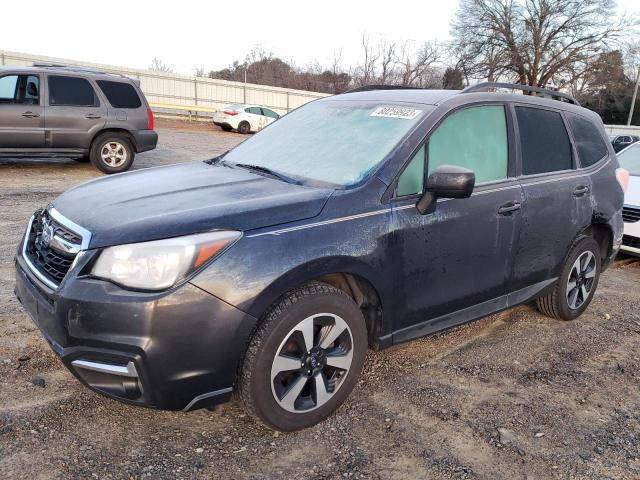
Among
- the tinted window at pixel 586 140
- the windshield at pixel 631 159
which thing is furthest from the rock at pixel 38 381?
the windshield at pixel 631 159

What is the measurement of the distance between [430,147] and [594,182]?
75.3 inches

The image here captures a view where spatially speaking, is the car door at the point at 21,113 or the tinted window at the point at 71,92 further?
the tinted window at the point at 71,92

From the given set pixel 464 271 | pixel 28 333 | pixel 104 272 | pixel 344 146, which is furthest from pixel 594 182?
pixel 28 333

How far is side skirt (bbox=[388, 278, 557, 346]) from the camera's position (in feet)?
10.4

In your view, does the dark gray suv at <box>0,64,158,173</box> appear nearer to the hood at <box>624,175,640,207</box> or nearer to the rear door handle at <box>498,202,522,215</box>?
the hood at <box>624,175,640,207</box>

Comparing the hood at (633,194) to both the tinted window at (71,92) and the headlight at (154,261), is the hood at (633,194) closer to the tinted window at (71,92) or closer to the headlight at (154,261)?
the headlight at (154,261)

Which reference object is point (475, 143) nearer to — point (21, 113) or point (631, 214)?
point (631, 214)

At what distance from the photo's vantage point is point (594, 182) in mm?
4297

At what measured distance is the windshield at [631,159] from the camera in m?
7.37

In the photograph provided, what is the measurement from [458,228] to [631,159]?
588 cm

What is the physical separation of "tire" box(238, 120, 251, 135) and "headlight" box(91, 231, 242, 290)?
24021 mm

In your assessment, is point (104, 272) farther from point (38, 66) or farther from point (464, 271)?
point (38, 66)

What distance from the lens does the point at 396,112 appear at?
338cm

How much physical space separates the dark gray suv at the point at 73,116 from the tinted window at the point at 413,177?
350 inches
